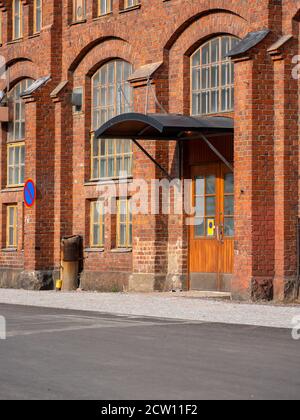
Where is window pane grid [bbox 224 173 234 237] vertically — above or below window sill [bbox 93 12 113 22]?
below

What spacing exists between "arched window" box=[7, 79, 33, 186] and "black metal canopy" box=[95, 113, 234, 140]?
24.5 feet

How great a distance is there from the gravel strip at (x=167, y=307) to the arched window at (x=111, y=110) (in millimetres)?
3628

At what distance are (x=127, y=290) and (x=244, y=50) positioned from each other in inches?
313

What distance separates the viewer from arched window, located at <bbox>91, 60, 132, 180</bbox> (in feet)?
97.6

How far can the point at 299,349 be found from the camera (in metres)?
13.8

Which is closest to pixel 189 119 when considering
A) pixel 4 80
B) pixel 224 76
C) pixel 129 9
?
pixel 224 76

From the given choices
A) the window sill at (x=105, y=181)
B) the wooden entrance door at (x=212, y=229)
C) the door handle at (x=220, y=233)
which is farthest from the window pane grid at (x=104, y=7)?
the door handle at (x=220, y=233)

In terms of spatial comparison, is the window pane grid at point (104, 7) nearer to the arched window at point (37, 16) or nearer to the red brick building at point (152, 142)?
the red brick building at point (152, 142)

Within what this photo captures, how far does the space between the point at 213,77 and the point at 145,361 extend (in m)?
14.9

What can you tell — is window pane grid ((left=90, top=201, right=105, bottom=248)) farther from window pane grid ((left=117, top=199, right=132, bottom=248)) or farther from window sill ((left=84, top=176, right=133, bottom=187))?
window pane grid ((left=117, top=199, right=132, bottom=248))

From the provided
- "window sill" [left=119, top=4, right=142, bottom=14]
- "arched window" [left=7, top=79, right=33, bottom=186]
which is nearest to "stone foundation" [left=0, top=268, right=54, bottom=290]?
"arched window" [left=7, top=79, right=33, bottom=186]
